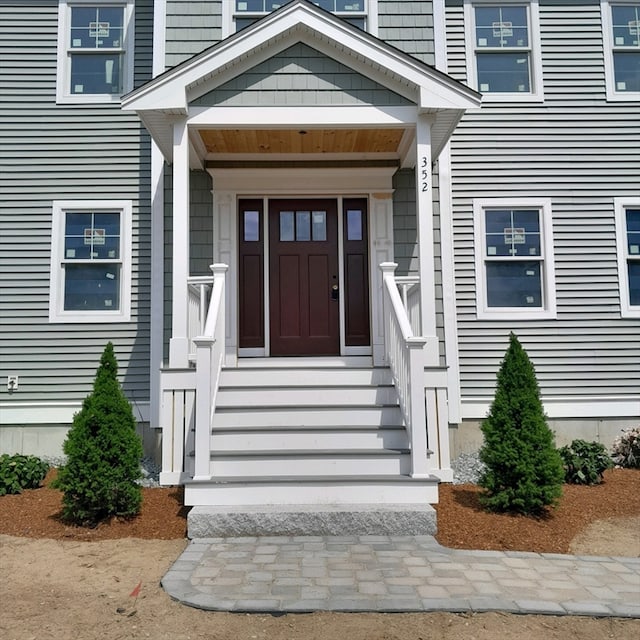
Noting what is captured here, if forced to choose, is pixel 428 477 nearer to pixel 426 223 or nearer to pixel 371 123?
pixel 426 223

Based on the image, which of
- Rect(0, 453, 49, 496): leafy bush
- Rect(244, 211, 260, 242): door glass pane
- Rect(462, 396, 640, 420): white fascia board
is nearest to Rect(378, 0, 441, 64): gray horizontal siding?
Rect(244, 211, 260, 242): door glass pane

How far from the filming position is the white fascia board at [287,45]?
5062 millimetres

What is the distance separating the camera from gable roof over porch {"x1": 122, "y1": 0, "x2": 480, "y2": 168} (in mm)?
5066

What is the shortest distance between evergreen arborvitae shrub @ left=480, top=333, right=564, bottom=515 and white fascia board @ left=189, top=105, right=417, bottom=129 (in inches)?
93.0

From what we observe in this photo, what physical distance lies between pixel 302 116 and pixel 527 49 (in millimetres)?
3385

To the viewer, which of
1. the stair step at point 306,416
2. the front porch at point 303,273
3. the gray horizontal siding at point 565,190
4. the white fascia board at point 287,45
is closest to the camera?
the front porch at point 303,273

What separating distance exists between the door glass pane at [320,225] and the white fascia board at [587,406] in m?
2.54

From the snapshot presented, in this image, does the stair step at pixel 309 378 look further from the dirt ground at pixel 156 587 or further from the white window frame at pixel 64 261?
the white window frame at pixel 64 261

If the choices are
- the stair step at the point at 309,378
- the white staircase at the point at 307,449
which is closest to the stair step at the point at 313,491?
the white staircase at the point at 307,449

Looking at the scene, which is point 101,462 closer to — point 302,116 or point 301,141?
point 302,116

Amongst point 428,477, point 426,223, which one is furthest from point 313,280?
point 428,477

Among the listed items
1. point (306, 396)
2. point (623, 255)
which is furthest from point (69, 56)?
point (623, 255)

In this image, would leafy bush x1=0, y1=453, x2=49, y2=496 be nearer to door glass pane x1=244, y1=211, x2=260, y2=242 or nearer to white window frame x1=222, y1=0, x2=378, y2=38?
door glass pane x1=244, y1=211, x2=260, y2=242

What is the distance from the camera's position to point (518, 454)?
4398 millimetres
